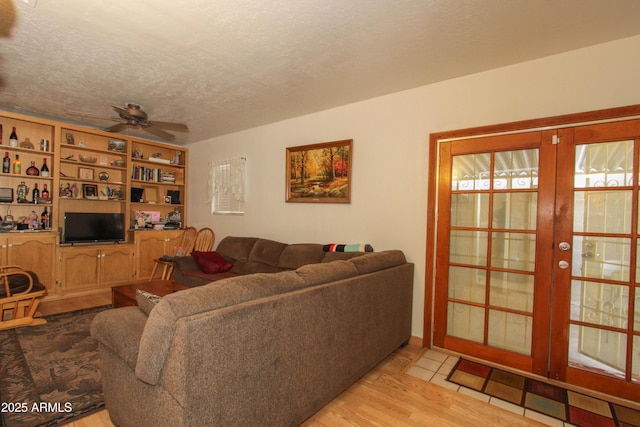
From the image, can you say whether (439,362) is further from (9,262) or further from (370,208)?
(9,262)

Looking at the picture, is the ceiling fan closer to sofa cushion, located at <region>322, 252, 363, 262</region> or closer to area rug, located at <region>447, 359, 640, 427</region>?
sofa cushion, located at <region>322, 252, 363, 262</region>

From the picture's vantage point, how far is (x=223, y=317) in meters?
1.29

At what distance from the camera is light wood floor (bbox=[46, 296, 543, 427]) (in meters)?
1.86

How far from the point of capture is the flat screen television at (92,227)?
440 centimetres

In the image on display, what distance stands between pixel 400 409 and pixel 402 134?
2415 mm

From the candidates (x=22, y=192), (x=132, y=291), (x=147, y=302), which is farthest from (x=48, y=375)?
(x=22, y=192)

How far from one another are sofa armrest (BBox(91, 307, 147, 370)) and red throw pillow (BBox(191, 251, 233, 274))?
2273mm

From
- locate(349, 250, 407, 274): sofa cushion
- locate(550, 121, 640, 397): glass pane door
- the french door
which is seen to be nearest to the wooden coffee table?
locate(349, 250, 407, 274): sofa cushion

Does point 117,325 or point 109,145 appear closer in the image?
point 117,325

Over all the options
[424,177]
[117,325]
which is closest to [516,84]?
[424,177]

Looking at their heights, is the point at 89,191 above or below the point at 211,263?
above

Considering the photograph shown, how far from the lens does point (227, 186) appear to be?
4980mm

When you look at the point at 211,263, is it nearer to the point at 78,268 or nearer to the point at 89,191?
the point at 78,268

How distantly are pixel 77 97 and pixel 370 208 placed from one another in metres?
3.58
